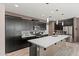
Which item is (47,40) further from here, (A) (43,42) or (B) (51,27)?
(B) (51,27)

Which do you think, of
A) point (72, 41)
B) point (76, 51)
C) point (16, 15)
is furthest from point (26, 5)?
point (76, 51)

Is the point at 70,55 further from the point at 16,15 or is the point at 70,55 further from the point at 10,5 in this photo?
the point at 10,5

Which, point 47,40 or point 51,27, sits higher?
point 51,27

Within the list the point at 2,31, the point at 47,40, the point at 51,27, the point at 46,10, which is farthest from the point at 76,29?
the point at 2,31

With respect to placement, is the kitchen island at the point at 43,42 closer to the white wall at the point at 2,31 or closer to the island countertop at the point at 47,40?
the island countertop at the point at 47,40

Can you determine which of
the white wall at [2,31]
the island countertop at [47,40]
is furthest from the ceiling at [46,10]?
the island countertop at [47,40]

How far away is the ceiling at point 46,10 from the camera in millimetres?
2955

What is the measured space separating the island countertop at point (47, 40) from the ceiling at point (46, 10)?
0.52 meters

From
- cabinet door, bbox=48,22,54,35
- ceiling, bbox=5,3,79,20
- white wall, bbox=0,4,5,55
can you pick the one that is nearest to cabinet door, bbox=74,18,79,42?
ceiling, bbox=5,3,79,20

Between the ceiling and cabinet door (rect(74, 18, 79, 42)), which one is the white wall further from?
cabinet door (rect(74, 18, 79, 42))

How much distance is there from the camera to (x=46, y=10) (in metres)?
3.11

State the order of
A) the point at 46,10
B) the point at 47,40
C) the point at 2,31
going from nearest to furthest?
the point at 2,31 → the point at 46,10 → the point at 47,40

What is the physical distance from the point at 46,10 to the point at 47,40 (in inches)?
31.6

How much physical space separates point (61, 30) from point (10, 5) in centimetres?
147
